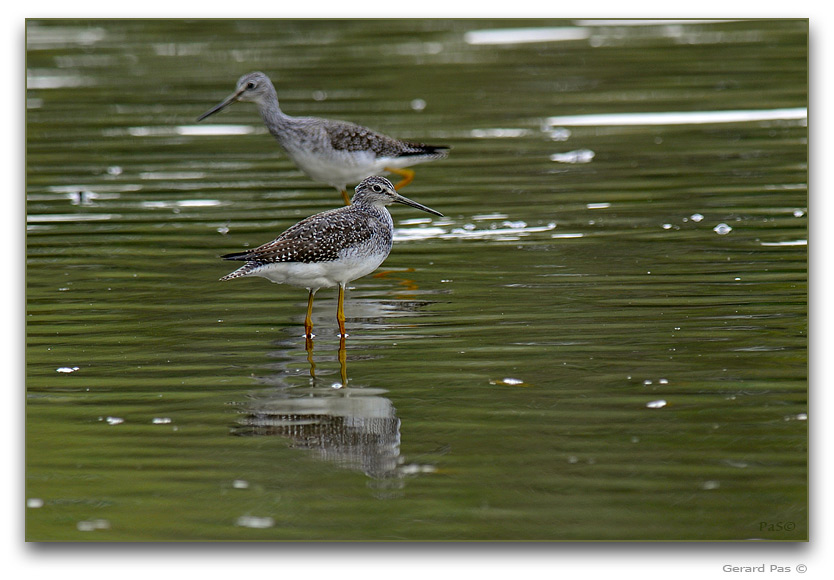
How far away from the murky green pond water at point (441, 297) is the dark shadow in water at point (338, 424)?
0.10ft

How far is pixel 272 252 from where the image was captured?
1003cm

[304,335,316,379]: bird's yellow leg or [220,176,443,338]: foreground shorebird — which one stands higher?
[220,176,443,338]: foreground shorebird

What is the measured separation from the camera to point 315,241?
33.6 feet

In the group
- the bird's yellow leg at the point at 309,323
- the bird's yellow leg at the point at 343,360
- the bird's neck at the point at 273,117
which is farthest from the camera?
the bird's neck at the point at 273,117

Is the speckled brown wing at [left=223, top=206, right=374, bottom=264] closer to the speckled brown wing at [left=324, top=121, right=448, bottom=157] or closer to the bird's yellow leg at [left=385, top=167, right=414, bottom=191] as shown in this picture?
the speckled brown wing at [left=324, top=121, right=448, bottom=157]

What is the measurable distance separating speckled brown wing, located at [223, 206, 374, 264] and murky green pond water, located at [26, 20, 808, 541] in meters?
0.87

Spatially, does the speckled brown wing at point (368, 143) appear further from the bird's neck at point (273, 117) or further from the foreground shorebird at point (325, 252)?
the foreground shorebird at point (325, 252)

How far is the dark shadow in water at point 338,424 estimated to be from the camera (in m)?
7.87

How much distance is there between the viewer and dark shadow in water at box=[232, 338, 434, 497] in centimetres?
787

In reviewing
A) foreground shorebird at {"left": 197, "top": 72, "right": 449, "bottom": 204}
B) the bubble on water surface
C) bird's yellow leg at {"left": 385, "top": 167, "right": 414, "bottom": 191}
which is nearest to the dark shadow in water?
the bubble on water surface

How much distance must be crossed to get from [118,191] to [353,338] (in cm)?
660

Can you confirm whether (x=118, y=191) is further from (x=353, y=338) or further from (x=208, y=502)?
(x=208, y=502)

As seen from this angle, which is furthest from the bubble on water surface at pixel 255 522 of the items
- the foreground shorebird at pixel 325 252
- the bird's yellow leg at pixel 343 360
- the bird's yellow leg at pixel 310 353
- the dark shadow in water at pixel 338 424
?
the foreground shorebird at pixel 325 252
